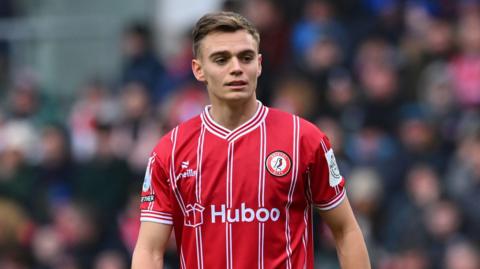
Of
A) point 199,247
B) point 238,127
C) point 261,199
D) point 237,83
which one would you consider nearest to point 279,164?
point 261,199

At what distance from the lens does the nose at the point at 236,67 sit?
22.1ft

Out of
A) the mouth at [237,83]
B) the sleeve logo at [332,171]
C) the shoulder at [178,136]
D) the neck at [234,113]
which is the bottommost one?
the sleeve logo at [332,171]

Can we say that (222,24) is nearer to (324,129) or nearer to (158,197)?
(158,197)

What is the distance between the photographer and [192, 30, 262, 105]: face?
678cm

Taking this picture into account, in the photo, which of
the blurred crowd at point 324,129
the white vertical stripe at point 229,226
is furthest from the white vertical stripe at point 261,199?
the blurred crowd at point 324,129

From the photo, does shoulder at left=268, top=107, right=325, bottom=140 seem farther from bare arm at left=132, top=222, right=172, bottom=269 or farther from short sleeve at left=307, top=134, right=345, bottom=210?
bare arm at left=132, top=222, right=172, bottom=269

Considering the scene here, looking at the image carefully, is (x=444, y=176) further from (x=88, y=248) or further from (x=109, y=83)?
(x=109, y=83)

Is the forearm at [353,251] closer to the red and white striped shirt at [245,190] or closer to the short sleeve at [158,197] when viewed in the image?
the red and white striped shirt at [245,190]

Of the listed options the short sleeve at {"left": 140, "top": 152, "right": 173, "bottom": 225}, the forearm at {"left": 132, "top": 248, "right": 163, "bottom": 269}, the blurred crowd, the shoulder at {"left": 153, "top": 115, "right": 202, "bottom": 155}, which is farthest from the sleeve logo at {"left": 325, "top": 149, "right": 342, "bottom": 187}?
the blurred crowd

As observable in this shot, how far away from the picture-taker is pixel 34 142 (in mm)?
15562

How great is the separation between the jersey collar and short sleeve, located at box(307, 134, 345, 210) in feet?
1.06

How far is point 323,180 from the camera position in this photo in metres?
6.90

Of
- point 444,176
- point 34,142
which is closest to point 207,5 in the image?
point 34,142

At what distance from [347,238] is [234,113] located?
81 cm
